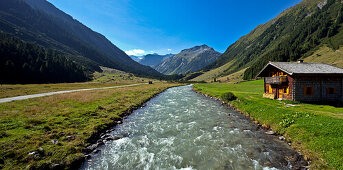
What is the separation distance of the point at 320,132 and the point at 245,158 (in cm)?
687

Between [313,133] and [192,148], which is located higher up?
[313,133]

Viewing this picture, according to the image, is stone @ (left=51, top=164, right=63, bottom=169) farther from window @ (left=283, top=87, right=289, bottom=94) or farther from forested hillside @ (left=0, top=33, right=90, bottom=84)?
forested hillside @ (left=0, top=33, right=90, bottom=84)

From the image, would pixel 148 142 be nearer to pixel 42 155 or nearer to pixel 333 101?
pixel 42 155

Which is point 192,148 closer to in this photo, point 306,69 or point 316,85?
→ point 316,85

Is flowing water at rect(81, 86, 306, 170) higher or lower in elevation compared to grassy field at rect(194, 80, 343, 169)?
lower

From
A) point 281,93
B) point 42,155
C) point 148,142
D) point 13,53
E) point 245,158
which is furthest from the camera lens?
point 13,53

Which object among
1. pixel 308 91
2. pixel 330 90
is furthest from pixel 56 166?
pixel 330 90

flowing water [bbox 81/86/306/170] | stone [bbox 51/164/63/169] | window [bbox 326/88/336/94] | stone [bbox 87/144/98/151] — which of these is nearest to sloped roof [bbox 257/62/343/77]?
window [bbox 326/88/336/94]

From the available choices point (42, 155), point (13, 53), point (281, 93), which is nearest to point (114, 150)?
point (42, 155)

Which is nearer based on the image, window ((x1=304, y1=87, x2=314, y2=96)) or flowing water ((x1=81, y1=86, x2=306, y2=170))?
flowing water ((x1=81, y1=86, x2=306, y2=170))

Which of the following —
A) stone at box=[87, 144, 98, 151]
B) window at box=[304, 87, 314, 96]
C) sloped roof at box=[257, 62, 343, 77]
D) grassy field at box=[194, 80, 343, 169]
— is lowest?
stone at box=[87, 144, 98, 151]

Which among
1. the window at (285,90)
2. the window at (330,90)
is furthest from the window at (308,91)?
the window at (330,90)

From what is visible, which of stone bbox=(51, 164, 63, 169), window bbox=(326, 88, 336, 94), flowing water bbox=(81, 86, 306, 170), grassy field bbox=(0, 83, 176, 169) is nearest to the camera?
stone bbox=(51, 164, 63, 169)

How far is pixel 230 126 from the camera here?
1686 cm
